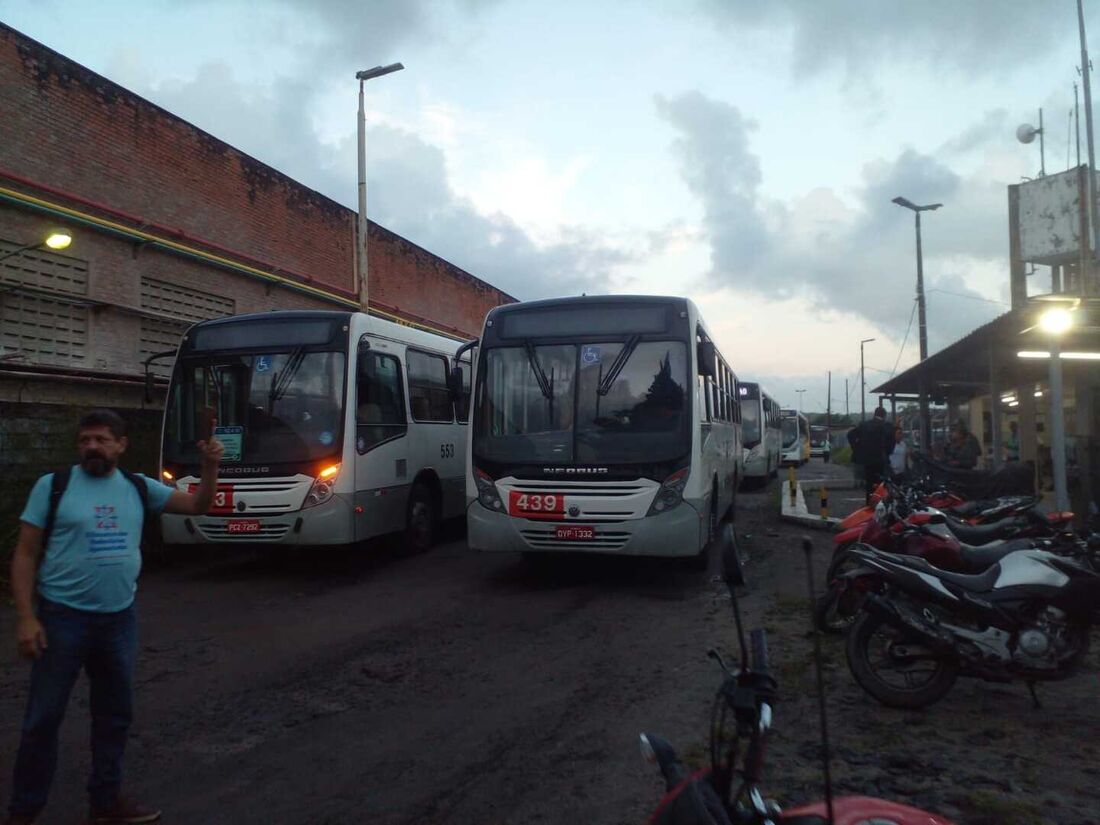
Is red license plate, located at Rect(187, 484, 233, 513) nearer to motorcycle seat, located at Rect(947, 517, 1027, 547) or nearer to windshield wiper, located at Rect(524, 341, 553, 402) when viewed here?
windshield wiper, located at Rect(524, 341, 553, 402)

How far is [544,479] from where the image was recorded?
8.69 meters

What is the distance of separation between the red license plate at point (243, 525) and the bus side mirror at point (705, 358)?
16.3ft

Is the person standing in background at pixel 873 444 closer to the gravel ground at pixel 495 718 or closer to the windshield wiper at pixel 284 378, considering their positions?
the gravel ground at pixel 495 718

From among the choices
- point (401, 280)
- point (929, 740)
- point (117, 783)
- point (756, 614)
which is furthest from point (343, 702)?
point (401, 280)

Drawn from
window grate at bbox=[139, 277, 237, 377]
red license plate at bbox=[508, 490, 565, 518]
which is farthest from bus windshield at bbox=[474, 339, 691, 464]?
window grate at bbox=[139, 277, 237, 377]

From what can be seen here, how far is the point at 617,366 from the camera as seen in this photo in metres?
8.91

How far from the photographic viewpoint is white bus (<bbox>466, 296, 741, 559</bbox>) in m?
8.52

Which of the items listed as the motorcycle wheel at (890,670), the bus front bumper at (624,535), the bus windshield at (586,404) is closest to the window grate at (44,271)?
the bus windshield at (586,404)

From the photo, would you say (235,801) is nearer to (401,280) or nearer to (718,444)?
(718,444)

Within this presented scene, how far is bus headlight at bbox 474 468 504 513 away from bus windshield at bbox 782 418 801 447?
33.6 metres

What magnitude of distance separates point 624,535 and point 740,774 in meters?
6.51

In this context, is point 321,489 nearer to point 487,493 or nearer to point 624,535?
point 487,493

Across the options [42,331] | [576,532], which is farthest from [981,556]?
[42,331]

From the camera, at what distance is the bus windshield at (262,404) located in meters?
9.47
